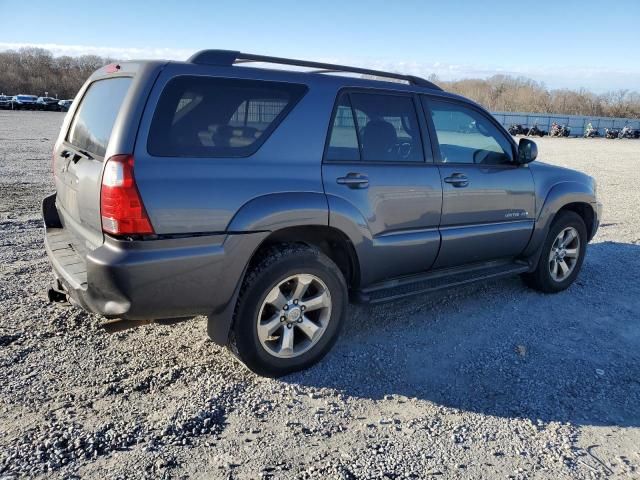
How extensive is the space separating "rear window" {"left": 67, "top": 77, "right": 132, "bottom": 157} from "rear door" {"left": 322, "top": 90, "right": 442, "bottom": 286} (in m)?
1.33

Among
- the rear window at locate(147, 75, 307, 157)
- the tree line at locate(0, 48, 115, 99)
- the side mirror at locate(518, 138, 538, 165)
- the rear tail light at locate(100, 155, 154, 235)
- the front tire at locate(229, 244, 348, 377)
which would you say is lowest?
the front tire at locate(229, 244, 348, 377)

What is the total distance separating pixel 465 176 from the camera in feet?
13.8

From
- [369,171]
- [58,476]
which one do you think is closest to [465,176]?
[369,171]

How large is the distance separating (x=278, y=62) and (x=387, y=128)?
3.02ft

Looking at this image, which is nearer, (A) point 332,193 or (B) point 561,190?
(A) point 332,193

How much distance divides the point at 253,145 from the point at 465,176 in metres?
1.88

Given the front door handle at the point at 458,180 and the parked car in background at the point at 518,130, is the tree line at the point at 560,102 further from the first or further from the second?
the front door handle at the point at 458,180

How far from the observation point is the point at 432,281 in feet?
13.7

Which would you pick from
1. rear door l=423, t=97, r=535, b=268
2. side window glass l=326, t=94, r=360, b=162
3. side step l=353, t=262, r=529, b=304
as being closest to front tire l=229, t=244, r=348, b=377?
side step l=353, t=262, r=529, b=304

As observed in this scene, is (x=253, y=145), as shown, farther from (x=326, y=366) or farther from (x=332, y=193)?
(x=326, y=366)

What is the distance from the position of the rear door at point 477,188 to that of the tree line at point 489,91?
8653 cm

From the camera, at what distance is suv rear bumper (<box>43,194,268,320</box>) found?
9.29ft

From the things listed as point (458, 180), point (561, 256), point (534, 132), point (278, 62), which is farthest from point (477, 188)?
point (534, 132)

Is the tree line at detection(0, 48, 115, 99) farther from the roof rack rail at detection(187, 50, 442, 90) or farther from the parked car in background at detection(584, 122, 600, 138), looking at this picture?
the roof rack rail at detection(187, 50, 442, 90)
